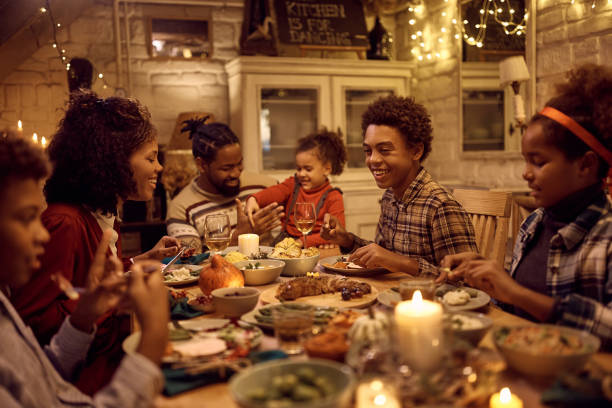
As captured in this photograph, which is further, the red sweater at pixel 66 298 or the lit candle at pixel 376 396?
the red sweater at pixel 66 298

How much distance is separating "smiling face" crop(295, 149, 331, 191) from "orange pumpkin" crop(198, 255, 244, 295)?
173 centimetres

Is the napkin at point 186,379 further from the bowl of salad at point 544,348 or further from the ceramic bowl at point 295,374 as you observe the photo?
the bowl of salad at point 544,348

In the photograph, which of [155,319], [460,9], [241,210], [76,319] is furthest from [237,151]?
[460,9]

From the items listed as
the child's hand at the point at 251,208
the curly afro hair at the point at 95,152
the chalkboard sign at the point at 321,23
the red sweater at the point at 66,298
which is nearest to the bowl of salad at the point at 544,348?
the red sweater at the point at 66,298

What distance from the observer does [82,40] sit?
14.9ft

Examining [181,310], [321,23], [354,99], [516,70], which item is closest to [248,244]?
[181,310]

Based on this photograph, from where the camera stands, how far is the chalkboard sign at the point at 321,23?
4.77m

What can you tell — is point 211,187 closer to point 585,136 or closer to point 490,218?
point 490,218

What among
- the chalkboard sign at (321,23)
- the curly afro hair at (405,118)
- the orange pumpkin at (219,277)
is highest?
the chalkboard sign at (321,23)

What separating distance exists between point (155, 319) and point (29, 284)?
0.69m

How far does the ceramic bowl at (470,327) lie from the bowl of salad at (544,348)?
0.05 m

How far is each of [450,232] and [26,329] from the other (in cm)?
142

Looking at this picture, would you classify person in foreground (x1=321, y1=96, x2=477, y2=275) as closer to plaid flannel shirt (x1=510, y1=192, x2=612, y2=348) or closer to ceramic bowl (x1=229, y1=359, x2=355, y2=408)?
plaid flannel shirt (x1=510, y1=192, x2=612, y2=348)

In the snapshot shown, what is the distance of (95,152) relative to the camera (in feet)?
5.89
